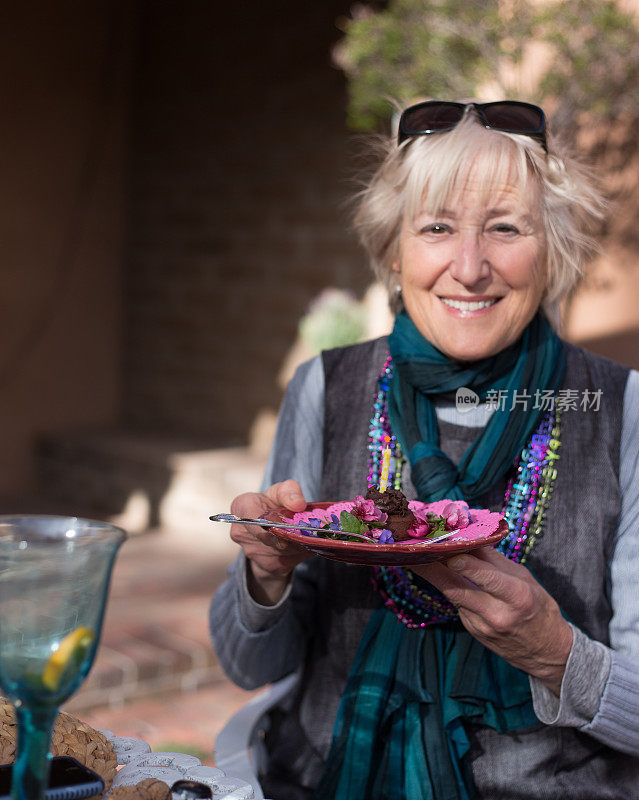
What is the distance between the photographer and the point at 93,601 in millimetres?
816

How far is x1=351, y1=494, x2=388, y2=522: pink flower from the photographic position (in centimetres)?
130

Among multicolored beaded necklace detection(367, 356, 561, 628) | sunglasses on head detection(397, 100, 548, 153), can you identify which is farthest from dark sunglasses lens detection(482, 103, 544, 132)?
multicolored beaded necklace detection(367, 356, 561, 628)

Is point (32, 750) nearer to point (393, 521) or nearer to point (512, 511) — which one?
point (393, 521)

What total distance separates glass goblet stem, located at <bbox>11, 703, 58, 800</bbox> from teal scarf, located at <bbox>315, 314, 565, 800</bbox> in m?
0.86

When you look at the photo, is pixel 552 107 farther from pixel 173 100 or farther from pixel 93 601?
pixel 93 601

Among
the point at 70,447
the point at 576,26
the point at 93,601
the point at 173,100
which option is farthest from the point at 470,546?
the point at 173,100

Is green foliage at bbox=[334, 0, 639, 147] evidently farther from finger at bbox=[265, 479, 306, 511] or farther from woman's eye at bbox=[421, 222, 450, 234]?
finger at bbox=[265, 479, 306, 511]

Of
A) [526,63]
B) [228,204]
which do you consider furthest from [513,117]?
[228,204]

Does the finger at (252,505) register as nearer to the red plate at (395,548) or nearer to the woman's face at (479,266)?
the red plate at (395,548)

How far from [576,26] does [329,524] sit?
3679 mm

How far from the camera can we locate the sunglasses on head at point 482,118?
5.54 feet

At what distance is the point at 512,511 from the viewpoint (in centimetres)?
167

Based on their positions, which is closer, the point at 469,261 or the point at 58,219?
the point at 469,261

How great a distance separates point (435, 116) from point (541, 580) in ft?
2.88
